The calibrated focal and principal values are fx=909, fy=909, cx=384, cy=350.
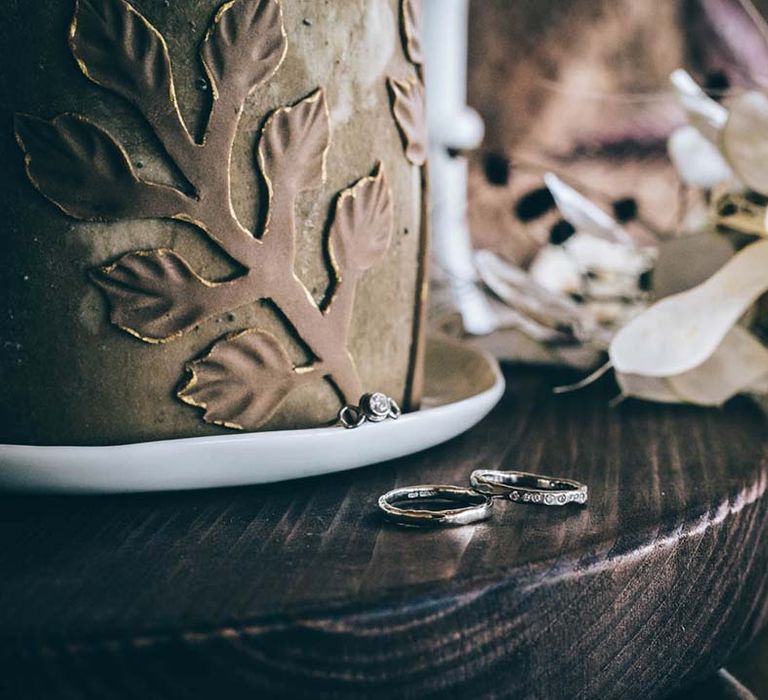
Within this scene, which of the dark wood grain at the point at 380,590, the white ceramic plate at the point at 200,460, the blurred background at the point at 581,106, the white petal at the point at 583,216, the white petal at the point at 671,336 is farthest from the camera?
the blurred background at the point at 581,106

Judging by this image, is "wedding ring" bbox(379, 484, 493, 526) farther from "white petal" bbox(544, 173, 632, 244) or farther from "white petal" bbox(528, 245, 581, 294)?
"white petal" bbox(528, 245, 581, 294)

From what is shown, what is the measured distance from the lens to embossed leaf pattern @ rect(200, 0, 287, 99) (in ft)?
1.23

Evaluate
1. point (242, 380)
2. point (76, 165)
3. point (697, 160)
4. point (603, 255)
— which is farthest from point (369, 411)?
point (603, 255)

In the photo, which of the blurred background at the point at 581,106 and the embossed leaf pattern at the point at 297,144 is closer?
the embossed leaf pattern at the point at 297,144

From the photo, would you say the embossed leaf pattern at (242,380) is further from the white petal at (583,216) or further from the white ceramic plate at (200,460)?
the white petal at (583,216)

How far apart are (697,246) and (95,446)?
394 mm

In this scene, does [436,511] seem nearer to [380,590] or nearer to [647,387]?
[380,590]

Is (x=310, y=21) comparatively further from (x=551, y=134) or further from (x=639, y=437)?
(x=551, y=134)

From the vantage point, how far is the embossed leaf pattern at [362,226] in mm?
418

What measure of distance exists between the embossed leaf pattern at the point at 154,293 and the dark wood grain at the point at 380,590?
77 millimetres

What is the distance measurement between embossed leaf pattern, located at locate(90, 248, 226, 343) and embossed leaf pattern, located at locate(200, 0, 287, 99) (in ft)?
0.25

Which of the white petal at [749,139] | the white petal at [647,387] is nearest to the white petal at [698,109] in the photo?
the white petal at [749,139]

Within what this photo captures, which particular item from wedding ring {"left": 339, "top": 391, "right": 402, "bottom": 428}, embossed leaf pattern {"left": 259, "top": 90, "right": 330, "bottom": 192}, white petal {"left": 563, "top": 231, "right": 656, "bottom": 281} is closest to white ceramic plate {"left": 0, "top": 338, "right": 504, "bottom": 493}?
wedding ring {"left": 339, "top": 391, "right": 402, "bottom": 428}

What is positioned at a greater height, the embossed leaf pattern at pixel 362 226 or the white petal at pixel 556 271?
the embossed leaf pattern at pixel 362 226
